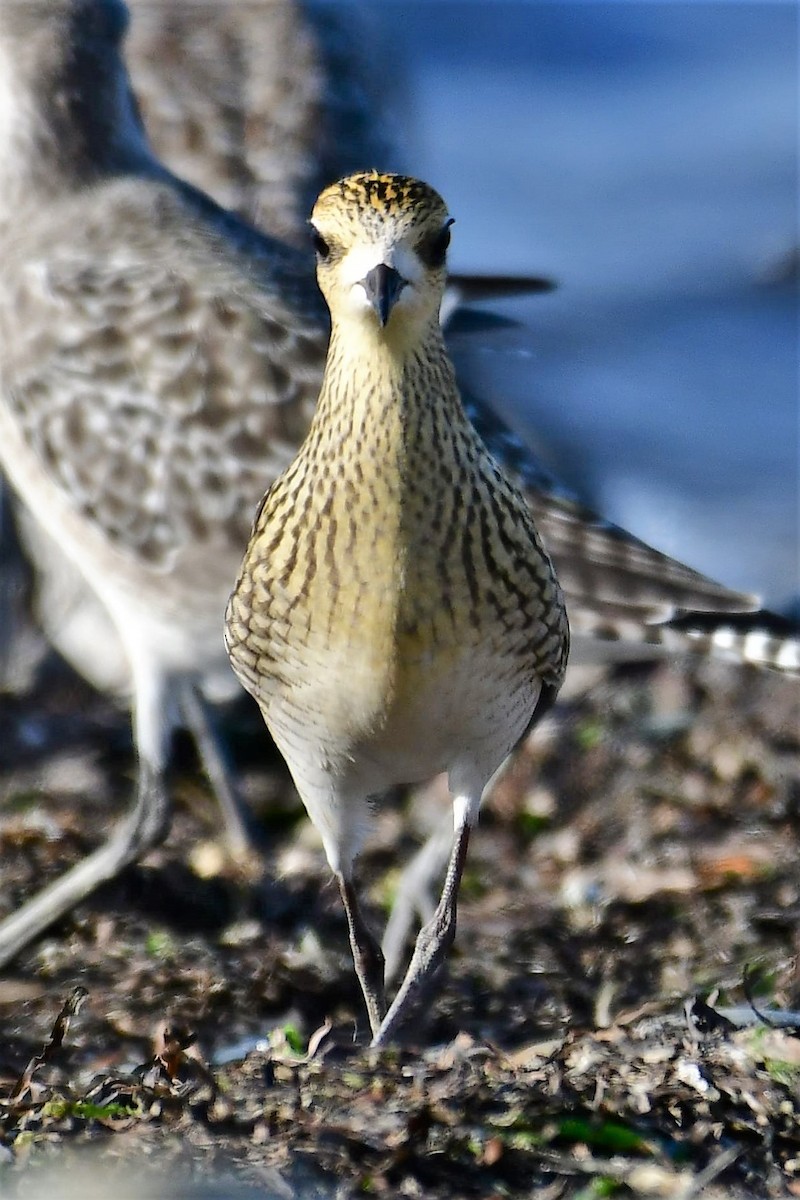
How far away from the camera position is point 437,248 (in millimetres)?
4344

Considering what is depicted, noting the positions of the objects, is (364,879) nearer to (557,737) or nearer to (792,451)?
(557,737)

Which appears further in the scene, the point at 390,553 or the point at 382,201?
the point at 390,553

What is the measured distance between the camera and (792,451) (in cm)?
1191

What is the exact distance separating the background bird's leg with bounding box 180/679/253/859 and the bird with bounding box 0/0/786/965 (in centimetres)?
59

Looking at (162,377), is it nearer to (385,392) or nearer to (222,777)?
(222,777)

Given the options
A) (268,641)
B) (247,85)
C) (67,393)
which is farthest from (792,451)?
(268,641)

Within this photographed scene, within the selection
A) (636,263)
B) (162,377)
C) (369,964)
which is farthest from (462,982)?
(636,263)

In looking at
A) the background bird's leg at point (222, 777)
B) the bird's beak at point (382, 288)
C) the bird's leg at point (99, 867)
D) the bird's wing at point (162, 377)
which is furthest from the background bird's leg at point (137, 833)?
the bird's beak at point (382, 288)

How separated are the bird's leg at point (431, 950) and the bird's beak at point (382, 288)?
1463 millimetres

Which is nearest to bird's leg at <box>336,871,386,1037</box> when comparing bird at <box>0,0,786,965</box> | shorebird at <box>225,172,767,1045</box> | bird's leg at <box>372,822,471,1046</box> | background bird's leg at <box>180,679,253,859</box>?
bird's leg at <box>372,822,471,1046</box>

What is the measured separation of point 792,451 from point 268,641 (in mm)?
7864

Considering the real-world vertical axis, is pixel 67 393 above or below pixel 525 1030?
above

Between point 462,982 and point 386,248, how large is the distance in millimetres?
2661

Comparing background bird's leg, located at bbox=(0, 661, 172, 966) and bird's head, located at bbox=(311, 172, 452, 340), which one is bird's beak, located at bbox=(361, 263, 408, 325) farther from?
background bird's leg, located at bbox=(0, 661, 172, 966)
